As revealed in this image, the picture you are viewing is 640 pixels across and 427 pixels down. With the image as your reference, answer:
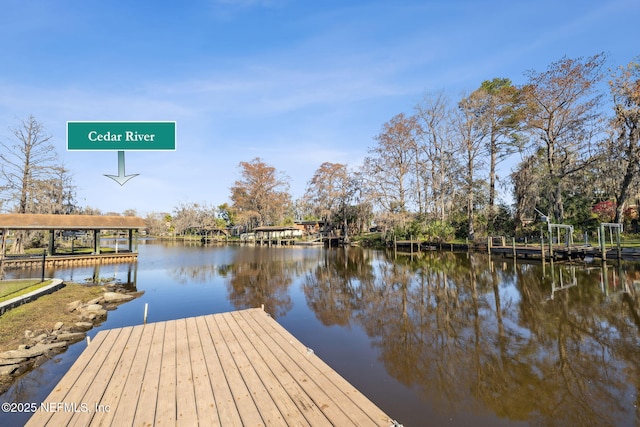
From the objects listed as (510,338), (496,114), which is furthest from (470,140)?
(510,338)

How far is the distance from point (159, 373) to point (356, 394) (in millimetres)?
2862

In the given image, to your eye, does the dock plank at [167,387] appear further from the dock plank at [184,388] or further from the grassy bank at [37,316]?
the grassy bank at [37,316]

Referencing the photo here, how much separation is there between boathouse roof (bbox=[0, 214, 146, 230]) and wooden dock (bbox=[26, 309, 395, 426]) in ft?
72.4

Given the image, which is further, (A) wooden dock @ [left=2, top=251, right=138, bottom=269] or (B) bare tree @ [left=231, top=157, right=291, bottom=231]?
(B) bare tree @ [left=231, top=157, right=291, bottom=231]

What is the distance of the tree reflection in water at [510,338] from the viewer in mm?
5055

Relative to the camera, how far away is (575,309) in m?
9.99

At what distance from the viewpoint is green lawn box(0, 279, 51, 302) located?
10.4 m

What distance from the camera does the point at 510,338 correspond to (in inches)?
307

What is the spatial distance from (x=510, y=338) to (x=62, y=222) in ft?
95.5

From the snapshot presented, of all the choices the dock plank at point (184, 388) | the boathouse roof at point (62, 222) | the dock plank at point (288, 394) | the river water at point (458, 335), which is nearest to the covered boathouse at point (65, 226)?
the boathouse roof at point (62, 222)

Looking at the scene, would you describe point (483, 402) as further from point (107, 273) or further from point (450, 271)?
point (107, 273)

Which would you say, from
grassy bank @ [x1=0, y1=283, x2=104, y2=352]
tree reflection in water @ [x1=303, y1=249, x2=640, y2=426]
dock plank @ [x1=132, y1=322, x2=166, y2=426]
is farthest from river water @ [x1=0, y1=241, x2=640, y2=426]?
dock plank @ [x1=132, y1=322, x2=166, y2=426]

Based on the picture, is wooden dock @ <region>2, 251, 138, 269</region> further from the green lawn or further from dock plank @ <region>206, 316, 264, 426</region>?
dock plank @ <region>206, 316, 264, 426</region>

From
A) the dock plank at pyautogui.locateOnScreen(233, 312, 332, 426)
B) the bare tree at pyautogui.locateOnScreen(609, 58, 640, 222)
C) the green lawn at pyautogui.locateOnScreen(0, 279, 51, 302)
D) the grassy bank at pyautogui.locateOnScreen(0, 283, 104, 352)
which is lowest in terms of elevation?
the grassy bank at pyautogui.locateOnScreen(0, 283, 104, 352)
